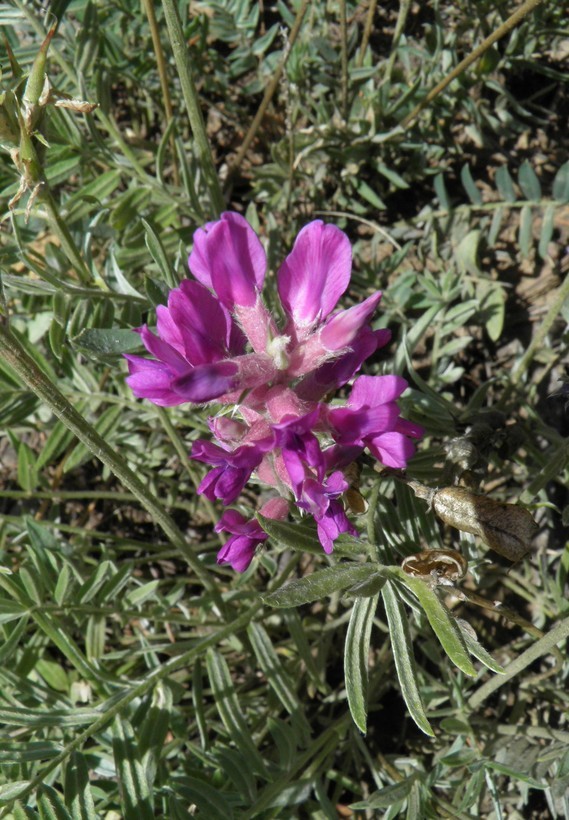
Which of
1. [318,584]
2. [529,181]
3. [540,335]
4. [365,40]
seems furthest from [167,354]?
[365,40]

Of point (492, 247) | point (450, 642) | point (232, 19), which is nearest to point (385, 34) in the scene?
point (232, 19)

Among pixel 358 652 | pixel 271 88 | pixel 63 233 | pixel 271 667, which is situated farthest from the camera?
pixel 271 88

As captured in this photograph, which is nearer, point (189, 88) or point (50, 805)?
point (50, 805)

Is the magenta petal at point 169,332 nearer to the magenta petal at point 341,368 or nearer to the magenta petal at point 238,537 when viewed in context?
the magenta petal at point 341,368

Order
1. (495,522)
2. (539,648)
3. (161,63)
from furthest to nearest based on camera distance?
1. (161,63)
2. (539,648)
3. (495,522)

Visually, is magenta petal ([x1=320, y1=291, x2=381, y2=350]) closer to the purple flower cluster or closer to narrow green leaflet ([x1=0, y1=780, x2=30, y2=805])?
the purple flower cluster

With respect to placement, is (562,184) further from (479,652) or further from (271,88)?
(479,652)

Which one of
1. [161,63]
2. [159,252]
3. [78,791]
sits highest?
[161,63]

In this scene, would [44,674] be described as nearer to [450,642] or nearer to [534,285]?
[450,642]
